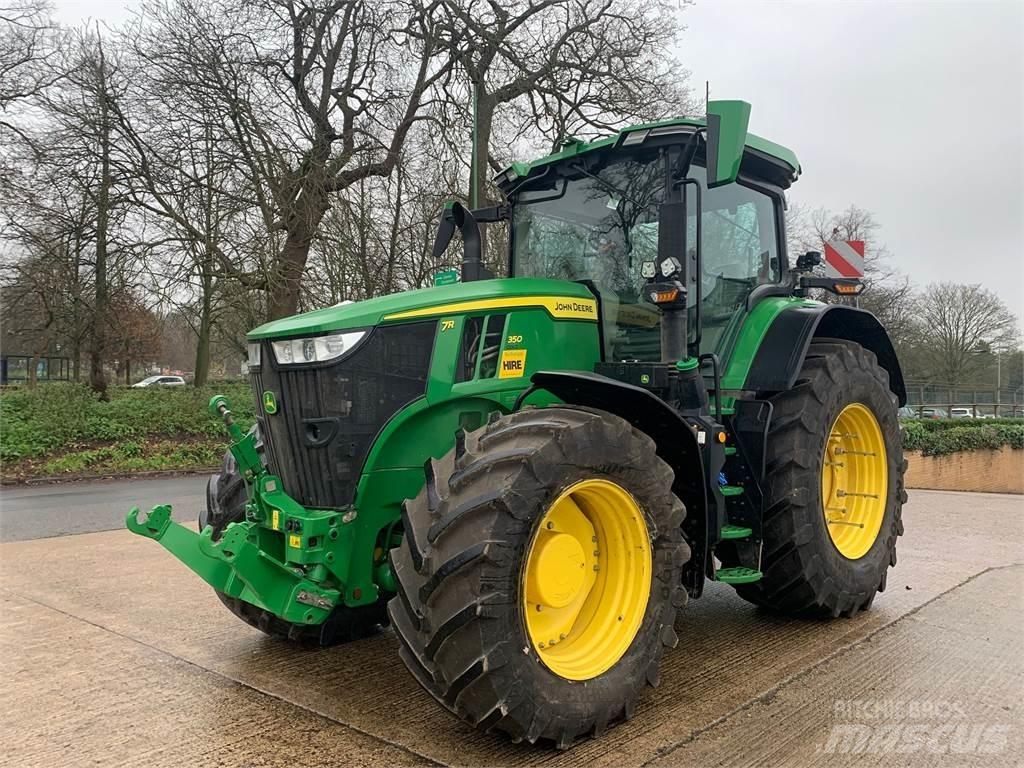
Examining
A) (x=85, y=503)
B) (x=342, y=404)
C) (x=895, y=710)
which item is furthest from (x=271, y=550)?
(x=85, y=503)

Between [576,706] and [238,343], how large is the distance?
56.7 feet

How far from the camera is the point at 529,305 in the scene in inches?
142

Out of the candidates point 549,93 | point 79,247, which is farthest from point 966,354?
point 79,247

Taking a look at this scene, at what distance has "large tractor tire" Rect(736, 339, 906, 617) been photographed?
4.04m

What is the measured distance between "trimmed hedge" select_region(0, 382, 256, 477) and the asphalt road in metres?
0.98

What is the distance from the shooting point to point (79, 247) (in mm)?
15031

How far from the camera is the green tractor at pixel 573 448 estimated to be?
272 cm

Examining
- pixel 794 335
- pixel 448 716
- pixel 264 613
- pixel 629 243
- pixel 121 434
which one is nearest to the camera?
pixel 448 716

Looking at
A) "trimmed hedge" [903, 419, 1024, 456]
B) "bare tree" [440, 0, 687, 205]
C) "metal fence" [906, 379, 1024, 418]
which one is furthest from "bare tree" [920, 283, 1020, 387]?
"bare tree" [440, 0, 687, 205]

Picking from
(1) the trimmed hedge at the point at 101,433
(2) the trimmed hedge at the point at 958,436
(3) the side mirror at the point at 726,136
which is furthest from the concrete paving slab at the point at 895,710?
(2) the trimmed hedge at the point at 958,436

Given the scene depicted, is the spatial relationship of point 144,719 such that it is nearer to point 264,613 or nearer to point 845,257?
point 264,613

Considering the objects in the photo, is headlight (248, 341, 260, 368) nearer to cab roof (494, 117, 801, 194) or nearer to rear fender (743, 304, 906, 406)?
cab roof (494, 117, 801, 194)

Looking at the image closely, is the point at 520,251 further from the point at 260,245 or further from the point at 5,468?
the point at 5,468

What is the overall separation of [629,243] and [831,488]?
209 centimetres
